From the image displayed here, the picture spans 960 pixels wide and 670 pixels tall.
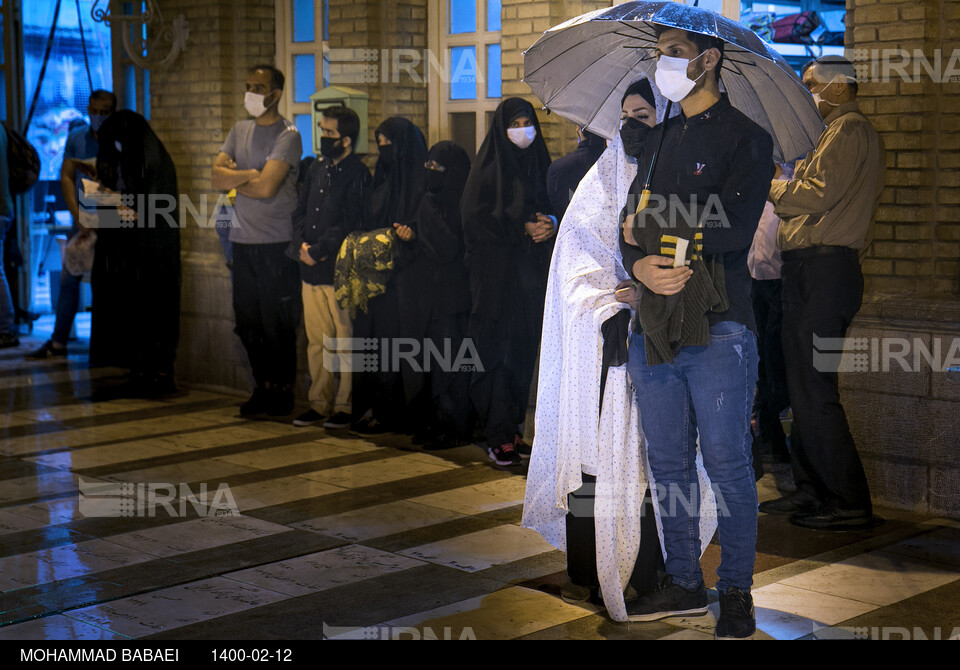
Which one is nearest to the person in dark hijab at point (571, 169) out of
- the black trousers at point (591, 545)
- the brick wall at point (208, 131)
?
the black trousers at point (591, 545)

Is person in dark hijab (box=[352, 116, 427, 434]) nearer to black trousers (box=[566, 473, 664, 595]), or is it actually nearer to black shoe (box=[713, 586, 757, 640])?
black trousers (box=[566, 473, 664, 595])

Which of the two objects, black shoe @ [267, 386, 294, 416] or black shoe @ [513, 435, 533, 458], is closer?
black shoe @ [513, 435, 533, 458]

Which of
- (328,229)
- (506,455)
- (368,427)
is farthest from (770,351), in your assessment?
(328,229)

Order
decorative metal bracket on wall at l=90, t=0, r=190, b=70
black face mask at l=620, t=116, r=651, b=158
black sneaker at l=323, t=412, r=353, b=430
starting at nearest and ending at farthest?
black face mask at l=620, t=116, r=651, b=158 → black sneaker at l=323, t=412, r=353, b=430 → decorative metal bracket on wall at l=90, t=0, r=190, b=70

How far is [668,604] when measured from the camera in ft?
15.6

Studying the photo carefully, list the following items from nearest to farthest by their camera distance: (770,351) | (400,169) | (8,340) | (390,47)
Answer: (770,351)
(400,169)
(390,47)
(8,340)

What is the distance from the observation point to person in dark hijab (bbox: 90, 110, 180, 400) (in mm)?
9781

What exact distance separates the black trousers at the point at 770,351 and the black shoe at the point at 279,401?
3.60 m

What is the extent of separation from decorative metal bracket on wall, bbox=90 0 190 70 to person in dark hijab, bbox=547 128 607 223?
4882 millimetres

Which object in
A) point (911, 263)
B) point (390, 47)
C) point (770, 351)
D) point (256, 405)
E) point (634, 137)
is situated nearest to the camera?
point (634, 137)

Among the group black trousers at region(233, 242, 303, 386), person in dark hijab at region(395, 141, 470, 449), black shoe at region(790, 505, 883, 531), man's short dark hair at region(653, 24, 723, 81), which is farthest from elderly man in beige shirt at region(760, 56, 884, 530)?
black trousers at region(233, 242, 303, 386)

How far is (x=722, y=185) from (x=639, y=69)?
712 millimetres

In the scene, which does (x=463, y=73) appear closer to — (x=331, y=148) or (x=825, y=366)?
(x=331, y=148)
